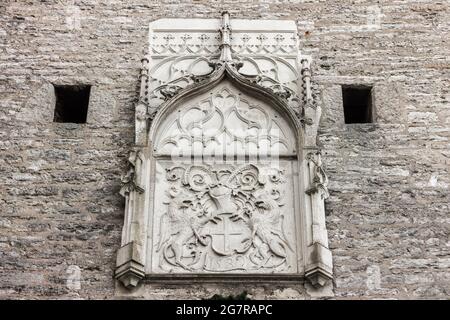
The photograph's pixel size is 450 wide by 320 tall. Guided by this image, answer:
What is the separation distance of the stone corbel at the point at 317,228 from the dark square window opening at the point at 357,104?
42.1 inches

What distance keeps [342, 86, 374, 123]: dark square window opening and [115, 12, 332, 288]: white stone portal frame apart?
0.55 m

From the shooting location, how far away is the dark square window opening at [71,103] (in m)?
8.99

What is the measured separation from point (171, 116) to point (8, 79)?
5.83ft

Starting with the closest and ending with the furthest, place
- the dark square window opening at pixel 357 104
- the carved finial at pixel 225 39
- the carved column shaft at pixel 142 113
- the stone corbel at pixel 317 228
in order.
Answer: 1. the stone corbel at pixel 317 228
2. the carved column shaft at pixel 142 113
3. the carved finial at pixel 225 39
4. the dark square window opening at pixel 357 104

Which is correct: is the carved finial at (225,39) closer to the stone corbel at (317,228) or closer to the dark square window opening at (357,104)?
the dark square window opening at (357,104)

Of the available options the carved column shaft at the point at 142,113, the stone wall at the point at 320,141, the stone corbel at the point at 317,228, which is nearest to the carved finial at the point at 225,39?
the stone wall at the point at 320,141

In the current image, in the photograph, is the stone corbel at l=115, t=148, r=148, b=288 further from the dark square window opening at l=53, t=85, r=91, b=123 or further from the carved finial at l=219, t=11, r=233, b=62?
the carved finial at l=219, t=11, r=233, b=62

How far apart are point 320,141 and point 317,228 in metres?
1.12

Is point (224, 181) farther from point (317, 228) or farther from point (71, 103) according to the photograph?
point (71, 103)

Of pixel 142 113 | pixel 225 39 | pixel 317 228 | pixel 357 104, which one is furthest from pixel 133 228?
pixel 357 104

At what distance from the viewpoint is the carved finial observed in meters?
8.88

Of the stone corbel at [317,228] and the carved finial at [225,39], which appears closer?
the stone corbel at [317,228]

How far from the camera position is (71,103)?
913cm

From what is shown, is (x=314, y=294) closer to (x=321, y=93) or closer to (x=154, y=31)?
(x=321, y=93)
